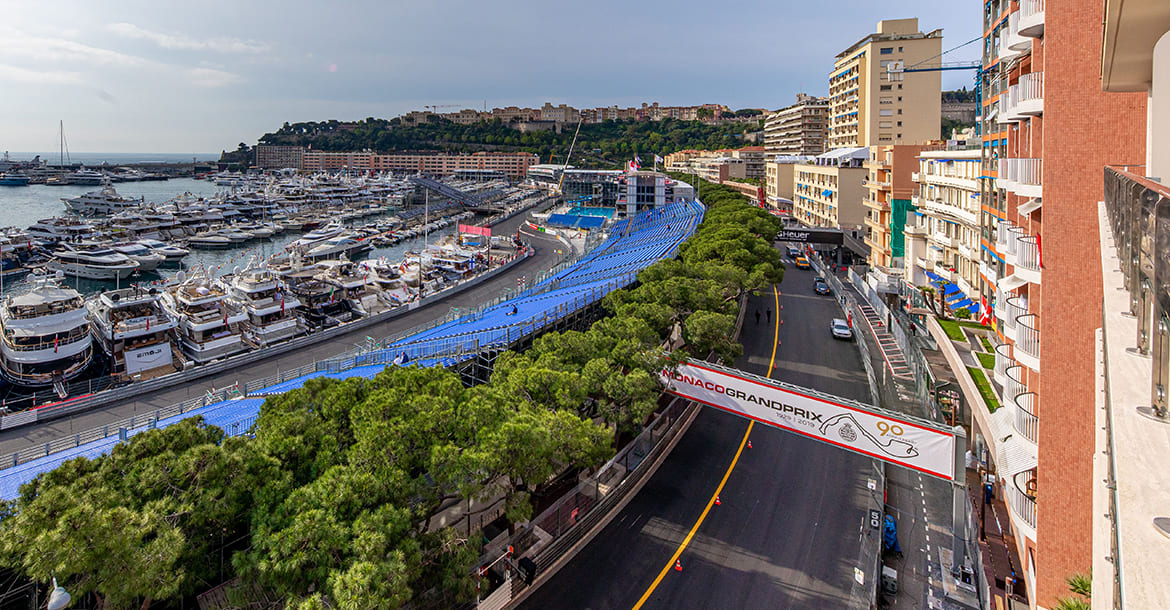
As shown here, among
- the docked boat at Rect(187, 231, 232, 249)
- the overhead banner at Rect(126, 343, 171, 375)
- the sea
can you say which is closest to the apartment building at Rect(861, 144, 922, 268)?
the overhead banner at Rect(126, 343, 171, 375)

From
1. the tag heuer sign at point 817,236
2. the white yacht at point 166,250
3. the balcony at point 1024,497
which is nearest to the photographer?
the balcony at point 1024,497

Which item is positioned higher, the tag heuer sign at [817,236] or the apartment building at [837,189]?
the apartment building at [837,189]

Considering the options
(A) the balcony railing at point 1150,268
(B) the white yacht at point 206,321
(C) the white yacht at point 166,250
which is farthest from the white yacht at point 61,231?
(A) the balcony railing at point 1150,268

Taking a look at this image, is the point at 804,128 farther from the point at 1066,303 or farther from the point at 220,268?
the point at 1066,303

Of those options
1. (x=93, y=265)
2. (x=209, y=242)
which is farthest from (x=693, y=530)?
(x=209, y=242)

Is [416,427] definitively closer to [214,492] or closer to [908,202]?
[214,492]

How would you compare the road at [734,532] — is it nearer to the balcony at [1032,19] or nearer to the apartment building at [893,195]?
the balcony at [1032,19]
